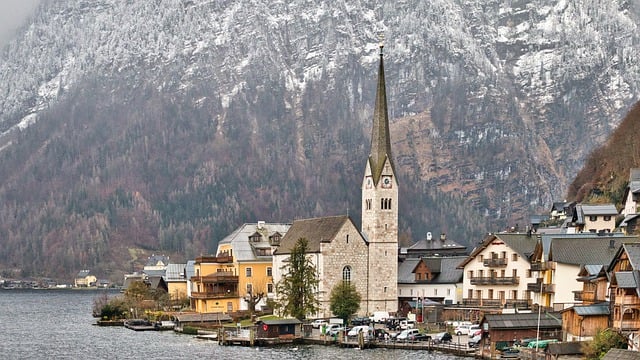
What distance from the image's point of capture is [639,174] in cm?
13350

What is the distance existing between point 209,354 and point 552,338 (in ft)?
89.9

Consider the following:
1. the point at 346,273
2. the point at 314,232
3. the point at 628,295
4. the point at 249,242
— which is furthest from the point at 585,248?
the point at 249,242

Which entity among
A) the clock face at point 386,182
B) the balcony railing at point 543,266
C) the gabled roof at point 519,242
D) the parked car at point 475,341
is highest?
the clock face at point 386,182

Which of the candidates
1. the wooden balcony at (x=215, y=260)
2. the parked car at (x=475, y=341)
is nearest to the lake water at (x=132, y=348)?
the parked car at (x=475, y=341)

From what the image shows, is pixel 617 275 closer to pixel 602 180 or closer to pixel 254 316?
pixel 254 316

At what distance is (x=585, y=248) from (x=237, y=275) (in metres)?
48.2

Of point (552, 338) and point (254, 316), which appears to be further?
point (254, 316)

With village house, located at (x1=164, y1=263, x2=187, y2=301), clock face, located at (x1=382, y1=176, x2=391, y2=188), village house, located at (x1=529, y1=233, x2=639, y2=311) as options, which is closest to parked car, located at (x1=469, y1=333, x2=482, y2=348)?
village house, located at (x1=529, y1=233, x2=639, y2=311)

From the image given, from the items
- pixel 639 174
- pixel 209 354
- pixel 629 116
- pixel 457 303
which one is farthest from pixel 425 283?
pixel 629 116

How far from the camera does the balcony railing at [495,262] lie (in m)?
114

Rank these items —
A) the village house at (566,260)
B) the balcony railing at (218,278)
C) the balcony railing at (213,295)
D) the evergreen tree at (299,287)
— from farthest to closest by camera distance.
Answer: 1. the balcony railing at (218,278)
2. the balcony railing at (213,295)
3. the evergreen tree at (299,287)
4. the village house at (566,260)

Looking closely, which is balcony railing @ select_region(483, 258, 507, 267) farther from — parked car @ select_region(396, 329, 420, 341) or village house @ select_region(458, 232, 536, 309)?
parked car @ select_region(396, 329, 420, 341)

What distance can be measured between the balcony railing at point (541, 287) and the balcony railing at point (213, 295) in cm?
3952

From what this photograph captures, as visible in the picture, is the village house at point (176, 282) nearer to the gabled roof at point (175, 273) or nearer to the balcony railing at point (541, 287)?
the gabled roof at point (175, 273)
